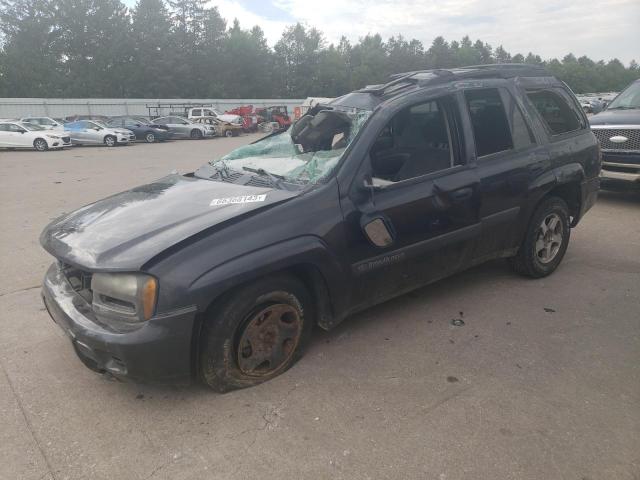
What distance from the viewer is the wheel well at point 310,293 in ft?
8.78

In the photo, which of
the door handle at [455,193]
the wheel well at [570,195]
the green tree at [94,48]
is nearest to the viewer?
the door handle at [455,193]

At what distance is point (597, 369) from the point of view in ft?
10.4

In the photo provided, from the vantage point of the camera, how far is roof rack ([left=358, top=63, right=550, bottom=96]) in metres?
3.75

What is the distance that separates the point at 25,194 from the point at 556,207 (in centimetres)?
997

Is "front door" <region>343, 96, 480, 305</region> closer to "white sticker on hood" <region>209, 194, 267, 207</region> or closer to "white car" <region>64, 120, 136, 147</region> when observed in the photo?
"white sticker on hood" <region>209, 194, 267, 207</region>

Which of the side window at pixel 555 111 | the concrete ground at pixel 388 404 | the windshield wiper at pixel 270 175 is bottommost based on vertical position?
the concrete ground at pixel 388 404

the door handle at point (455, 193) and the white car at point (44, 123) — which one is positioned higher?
the door handle at point (455, 193)

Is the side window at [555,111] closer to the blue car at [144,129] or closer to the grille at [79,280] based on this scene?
the grille at [79,280]

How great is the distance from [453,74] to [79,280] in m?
3.09

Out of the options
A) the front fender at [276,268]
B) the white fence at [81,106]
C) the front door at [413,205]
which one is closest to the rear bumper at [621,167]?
the front door at [413,205]

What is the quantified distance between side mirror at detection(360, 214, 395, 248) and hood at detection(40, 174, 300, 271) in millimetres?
513

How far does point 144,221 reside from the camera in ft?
9.79

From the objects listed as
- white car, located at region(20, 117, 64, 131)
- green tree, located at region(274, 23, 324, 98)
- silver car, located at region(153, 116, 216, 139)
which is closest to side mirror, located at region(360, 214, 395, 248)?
white car, located at region(20, 117, 64, 131)

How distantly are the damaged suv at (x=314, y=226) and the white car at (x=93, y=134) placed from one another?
24.0m
